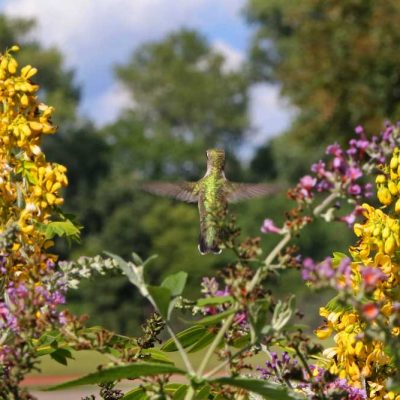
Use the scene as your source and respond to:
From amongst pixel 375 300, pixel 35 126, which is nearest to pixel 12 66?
pixel 35 126

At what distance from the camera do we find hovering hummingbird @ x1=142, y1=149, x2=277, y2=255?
4242mm

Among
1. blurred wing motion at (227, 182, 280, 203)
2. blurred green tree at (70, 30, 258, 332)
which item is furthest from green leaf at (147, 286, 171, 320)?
blurred green tree at (70, 30, 258, 332)

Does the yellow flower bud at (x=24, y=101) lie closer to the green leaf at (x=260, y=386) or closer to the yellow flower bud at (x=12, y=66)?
the yellow flower bud at (x=12, y=66)

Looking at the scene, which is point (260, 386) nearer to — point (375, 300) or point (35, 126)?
point (375, 300)

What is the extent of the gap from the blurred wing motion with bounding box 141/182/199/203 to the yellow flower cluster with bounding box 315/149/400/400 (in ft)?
6.89

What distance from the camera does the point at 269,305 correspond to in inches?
74.8

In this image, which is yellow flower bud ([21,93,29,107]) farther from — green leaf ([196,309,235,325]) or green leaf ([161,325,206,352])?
green leaf ([196,309,235,325])

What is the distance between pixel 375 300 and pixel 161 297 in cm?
62

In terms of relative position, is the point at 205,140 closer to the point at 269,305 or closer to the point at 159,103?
the point at 159,103

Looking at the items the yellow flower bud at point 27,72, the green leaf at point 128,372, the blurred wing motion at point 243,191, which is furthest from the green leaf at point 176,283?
the blurred wing motion at point 243,191

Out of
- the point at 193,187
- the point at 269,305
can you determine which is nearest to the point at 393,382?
the point at 269,305

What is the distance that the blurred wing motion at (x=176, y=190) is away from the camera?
181 inches

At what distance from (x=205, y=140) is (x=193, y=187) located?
79610 mm

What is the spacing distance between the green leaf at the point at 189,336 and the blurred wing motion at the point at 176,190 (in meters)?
2.29
